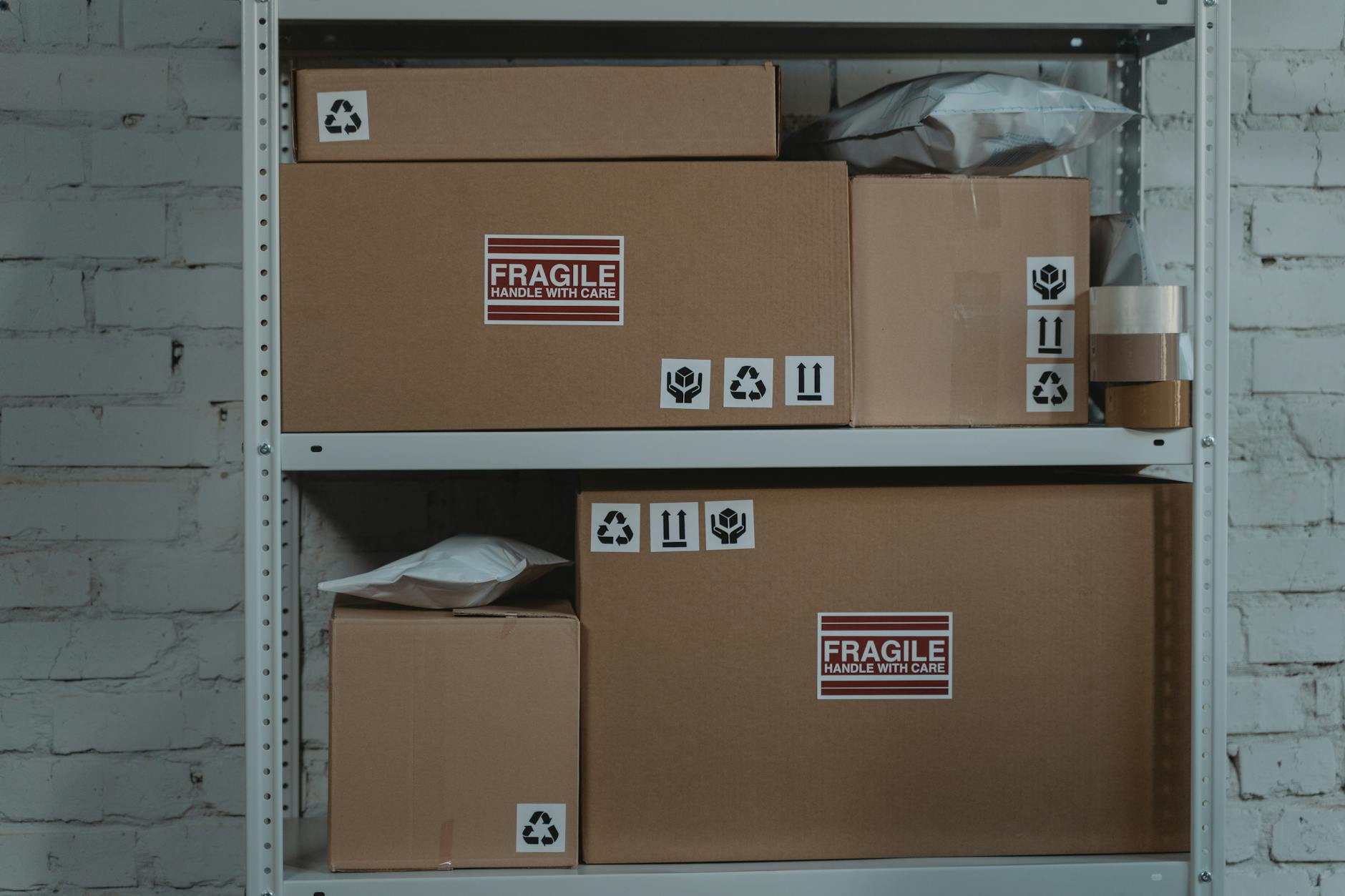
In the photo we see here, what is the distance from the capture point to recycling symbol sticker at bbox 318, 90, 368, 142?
963 mm

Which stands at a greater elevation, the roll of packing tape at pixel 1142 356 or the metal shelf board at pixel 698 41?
the metal shelf board at pixel 698 41

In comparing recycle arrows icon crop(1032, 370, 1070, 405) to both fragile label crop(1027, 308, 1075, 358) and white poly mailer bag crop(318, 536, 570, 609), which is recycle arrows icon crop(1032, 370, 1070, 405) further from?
white poly mailer bag crop(318, 536, 570, 609)

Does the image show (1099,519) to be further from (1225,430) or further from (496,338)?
(496,338)

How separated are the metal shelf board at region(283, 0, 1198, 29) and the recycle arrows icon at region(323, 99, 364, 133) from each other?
0.08 metres

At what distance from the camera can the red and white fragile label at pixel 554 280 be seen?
3.18 feet

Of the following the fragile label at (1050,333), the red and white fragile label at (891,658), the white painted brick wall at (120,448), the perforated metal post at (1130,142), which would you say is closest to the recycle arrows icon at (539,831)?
the red and white fragile label at (891,658)

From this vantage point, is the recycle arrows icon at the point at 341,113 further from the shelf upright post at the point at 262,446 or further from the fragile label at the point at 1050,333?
the fragile label at the point at 1050,333

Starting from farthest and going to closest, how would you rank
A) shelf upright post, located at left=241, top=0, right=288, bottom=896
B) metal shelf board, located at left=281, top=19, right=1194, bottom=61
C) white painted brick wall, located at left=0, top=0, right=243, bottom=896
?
white painted brick wall, located at left=0, top=0, right=243, bottom=896 → metal shelf board, located at left=281, top=19, right=1194, bottom=61 → shelf upright post, located at left=241, top=0, right=288, bottom=896

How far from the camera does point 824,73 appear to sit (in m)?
1.35

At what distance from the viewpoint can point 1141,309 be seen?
38.4 inches

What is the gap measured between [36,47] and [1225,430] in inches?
57.7

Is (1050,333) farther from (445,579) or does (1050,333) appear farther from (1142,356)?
(445,579)

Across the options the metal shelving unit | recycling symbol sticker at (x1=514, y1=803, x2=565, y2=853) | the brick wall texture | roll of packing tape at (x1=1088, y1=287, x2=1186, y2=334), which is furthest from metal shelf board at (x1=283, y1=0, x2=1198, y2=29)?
recycling symbol sticker at (x1=514, y1=803, x2=565, y2=853)

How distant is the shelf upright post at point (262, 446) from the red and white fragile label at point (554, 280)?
205mm
